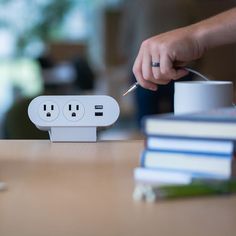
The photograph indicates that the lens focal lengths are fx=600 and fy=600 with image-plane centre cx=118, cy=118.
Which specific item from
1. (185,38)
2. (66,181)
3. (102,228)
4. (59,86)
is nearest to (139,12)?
(59,86)

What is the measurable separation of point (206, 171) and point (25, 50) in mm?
5877

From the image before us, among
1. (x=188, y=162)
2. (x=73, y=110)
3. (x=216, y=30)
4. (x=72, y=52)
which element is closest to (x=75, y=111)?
(x=73, y=110)

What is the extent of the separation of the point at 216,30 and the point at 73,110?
331 mm

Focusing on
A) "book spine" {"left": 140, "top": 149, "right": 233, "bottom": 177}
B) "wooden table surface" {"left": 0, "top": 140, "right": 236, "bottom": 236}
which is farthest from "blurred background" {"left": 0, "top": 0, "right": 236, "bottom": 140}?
"book spine" {"left": 140, "top": 149, "right": 233, "bottom": 177}

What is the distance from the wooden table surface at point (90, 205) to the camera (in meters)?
Result: 0.68

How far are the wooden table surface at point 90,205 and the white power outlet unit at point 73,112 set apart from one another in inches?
5.2

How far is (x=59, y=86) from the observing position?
5418 mm

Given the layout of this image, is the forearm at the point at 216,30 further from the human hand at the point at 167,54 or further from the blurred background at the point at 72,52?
the blurred background at the point at 72,52

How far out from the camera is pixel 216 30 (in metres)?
1.21

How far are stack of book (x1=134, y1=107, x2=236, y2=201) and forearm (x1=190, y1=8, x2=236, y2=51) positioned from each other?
16.9 inches

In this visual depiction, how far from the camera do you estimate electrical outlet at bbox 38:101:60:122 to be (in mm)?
1167

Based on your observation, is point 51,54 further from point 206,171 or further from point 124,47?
point 206,171

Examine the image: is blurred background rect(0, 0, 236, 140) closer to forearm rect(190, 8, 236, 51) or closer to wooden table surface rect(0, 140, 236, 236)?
forearm rect(190, 8, 236, 51)

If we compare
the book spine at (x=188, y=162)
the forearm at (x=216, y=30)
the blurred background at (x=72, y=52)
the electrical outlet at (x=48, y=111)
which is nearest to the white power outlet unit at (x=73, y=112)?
the electrical outlet at (x=48, y=111)
